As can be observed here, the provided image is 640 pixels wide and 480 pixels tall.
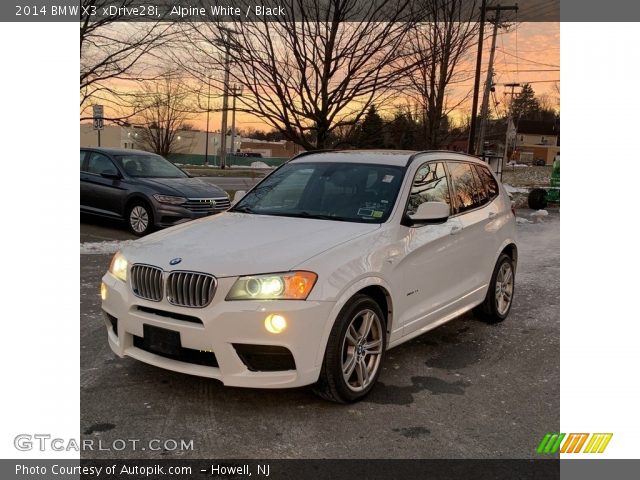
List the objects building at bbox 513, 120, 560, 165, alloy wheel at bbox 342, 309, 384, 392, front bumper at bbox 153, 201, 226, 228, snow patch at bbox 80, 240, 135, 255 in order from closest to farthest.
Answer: alloy wheel at bbox 342, 309, 384, 392, snow patch at bbox 80, 240, 135, 255, front bumper at bbox 153, 201, 226, 228, building at bbox 513, 120, 560, 165

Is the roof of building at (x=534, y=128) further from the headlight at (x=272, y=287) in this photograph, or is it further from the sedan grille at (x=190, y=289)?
the sedan grille at (x=190, y=289)

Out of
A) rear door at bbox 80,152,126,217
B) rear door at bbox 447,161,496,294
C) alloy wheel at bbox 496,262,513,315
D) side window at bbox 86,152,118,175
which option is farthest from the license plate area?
side window at bbox 86,152,118,175

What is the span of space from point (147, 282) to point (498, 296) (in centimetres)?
378

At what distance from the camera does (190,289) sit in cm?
355

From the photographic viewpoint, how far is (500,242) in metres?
5.91

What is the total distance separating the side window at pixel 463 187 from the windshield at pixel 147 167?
7589 millimetres

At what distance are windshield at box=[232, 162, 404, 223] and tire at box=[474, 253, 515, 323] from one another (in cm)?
185

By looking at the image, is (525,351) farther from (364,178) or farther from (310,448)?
(310,448)

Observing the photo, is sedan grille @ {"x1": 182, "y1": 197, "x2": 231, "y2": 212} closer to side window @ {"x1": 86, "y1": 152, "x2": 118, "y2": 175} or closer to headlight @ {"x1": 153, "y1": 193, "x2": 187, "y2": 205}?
headlight @ {"x1": 153, "y1": 193, "x2": 187, "y2": 205}

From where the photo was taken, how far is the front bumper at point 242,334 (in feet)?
11.3

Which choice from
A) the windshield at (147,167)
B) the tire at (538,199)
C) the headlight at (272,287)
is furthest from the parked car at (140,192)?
the tire at (538,199)

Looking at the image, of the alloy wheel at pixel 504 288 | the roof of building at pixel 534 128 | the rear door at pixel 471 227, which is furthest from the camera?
the roof of building at pixel 534 128

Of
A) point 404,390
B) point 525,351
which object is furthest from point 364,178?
point 525,351
